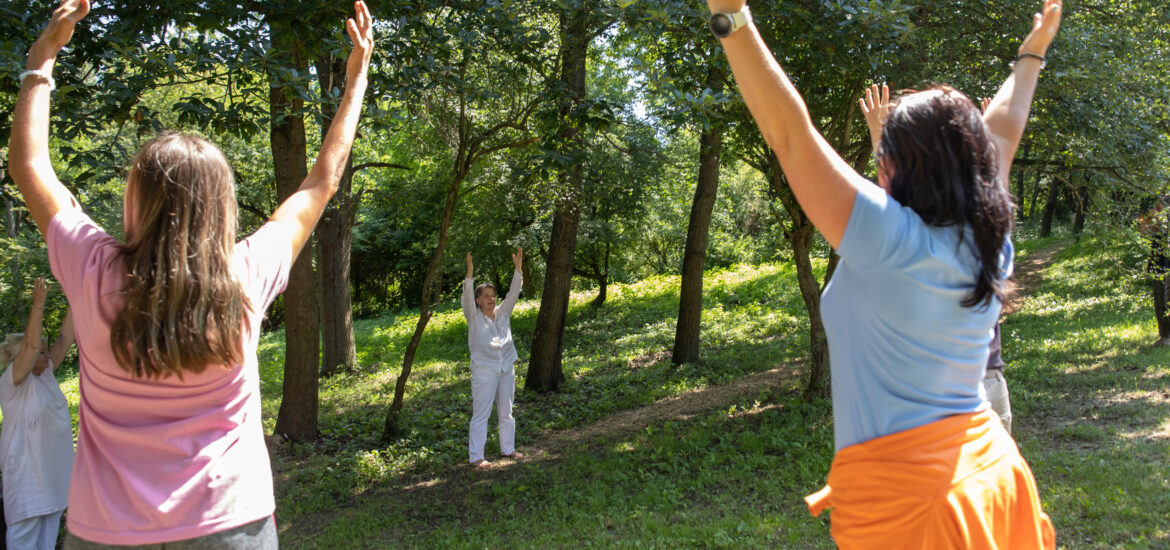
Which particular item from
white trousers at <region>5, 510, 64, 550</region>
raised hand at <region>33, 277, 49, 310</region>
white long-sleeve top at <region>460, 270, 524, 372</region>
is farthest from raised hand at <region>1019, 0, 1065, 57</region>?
white long-sleeve top at <region>460, 270, 524, 372</region>

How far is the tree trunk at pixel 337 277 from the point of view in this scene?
13.1 m

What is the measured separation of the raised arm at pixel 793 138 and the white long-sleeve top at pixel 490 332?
678 centimetres

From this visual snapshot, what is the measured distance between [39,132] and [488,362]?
6.62m

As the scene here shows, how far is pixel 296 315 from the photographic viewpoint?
9.16 m

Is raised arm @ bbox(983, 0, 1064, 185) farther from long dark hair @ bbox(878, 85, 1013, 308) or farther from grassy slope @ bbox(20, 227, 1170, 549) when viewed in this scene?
grassy slope @ bbox(20, 227, 1170, 549)

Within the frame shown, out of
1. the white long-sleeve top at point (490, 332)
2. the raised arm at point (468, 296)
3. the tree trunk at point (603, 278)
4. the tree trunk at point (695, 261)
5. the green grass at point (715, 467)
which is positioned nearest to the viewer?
the green grass at point (715, 467)

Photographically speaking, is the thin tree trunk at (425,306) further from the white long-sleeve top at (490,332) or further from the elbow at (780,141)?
the elbow at (780,141)

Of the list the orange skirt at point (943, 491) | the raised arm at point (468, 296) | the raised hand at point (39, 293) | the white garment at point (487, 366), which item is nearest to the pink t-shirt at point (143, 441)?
the orange skirt at point (943, 491)

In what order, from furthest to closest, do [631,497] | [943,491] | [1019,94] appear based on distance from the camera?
[631,497] → [1019,94] → [943,491]

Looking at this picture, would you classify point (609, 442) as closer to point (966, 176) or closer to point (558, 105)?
point (558, 105)

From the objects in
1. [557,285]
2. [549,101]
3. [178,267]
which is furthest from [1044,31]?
[557,285]

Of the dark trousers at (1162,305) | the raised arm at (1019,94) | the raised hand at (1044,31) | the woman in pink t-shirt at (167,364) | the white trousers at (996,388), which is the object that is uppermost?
the raised hand at (1044,31)

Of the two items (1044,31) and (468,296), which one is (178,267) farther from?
(468,296)

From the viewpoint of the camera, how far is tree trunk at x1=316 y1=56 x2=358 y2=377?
13.1 metres
